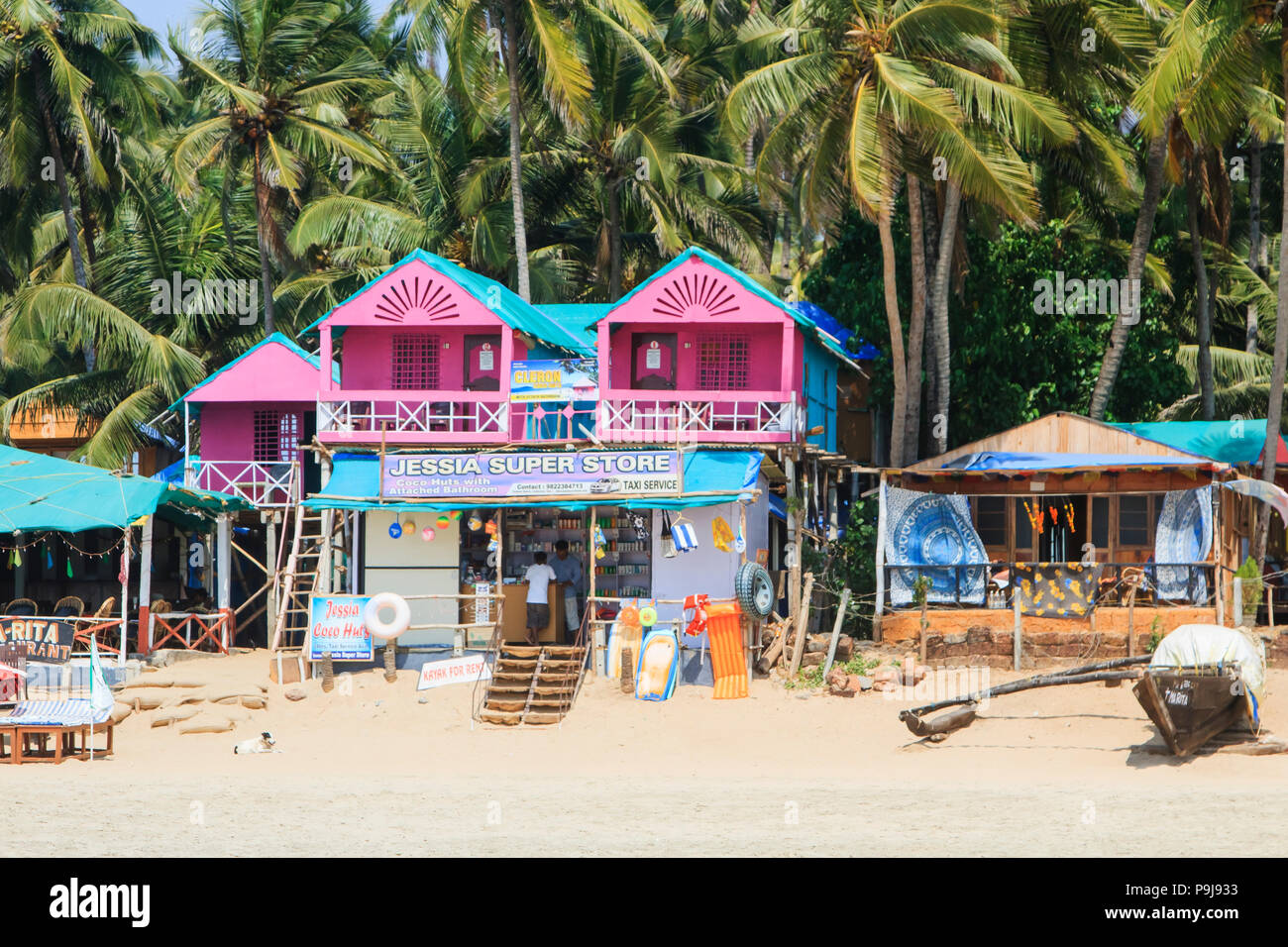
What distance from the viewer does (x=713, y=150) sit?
41.8 m

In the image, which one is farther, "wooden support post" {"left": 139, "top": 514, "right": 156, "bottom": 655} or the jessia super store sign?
"wooden support post" {"left": 139, "top": 514, "right": 156, "bottom": 655}

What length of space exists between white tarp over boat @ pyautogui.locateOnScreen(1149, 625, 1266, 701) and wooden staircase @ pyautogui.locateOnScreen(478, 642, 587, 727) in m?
8.65

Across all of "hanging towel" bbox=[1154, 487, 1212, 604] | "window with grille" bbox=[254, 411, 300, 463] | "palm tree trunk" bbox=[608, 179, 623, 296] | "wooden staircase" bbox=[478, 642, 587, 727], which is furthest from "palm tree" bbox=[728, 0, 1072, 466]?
"window with grille" bbox=[254, 411, 300, 463]

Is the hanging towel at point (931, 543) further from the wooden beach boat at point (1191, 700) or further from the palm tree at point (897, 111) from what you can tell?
the wooden beach boat at point (1191, 700)

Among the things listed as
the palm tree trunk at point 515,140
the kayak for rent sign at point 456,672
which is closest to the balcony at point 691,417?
the kayak for rent sign at point 456,672

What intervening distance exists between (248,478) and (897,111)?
15402 millimetres

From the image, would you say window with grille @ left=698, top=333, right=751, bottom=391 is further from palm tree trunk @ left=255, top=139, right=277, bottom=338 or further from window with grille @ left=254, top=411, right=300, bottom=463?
palm tree trunk @ left=255, top=139, right=277, bottom=338

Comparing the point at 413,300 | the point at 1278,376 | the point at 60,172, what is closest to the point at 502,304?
the point at 413,300

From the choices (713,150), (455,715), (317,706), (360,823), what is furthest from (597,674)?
(713,150)

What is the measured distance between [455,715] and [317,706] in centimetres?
223

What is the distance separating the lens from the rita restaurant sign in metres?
26.0

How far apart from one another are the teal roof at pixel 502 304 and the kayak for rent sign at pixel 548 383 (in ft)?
3.00

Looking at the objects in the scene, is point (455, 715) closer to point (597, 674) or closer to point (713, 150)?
point (597, 674)

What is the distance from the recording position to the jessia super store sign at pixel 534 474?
88.6 feet
